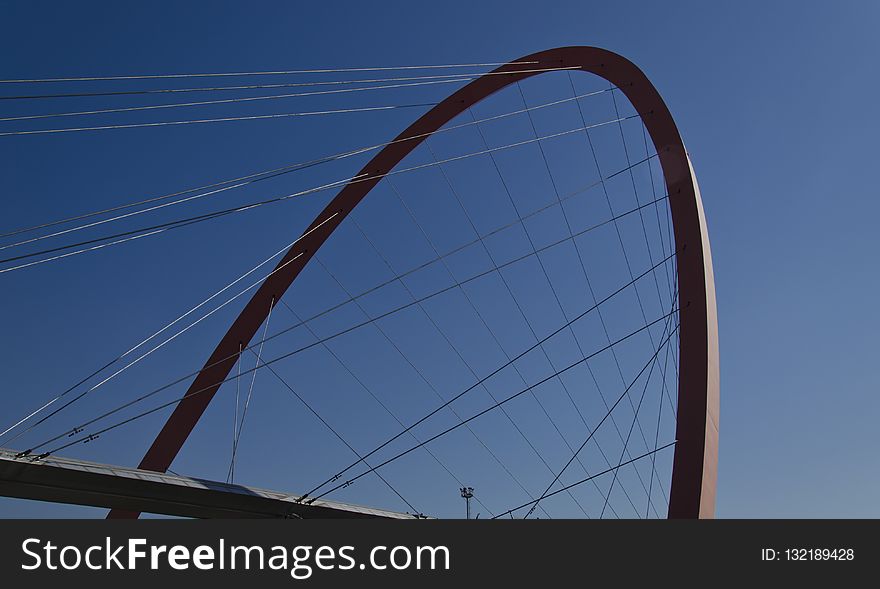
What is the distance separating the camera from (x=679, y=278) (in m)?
14.2

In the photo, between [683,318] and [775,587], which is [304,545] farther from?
[683,318]

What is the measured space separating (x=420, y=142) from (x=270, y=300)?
20.5ft

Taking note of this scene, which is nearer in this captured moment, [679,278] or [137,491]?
[137,491]

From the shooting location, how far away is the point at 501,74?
19.0 metres

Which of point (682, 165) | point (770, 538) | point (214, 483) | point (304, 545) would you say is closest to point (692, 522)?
point (770, 538)

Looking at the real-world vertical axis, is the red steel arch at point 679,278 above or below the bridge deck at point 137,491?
above

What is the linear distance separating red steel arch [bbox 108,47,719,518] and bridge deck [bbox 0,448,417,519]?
11.7 feet

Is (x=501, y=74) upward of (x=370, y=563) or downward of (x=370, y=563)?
upward

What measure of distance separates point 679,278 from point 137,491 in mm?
10396

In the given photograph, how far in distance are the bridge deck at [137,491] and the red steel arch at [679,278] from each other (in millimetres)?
3578

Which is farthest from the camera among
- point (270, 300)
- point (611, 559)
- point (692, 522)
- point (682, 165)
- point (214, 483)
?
point (270, 300)

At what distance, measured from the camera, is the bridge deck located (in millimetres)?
9562

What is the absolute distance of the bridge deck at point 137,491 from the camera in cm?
956

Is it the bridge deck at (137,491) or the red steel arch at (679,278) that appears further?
the red steel arch at (679,278)
